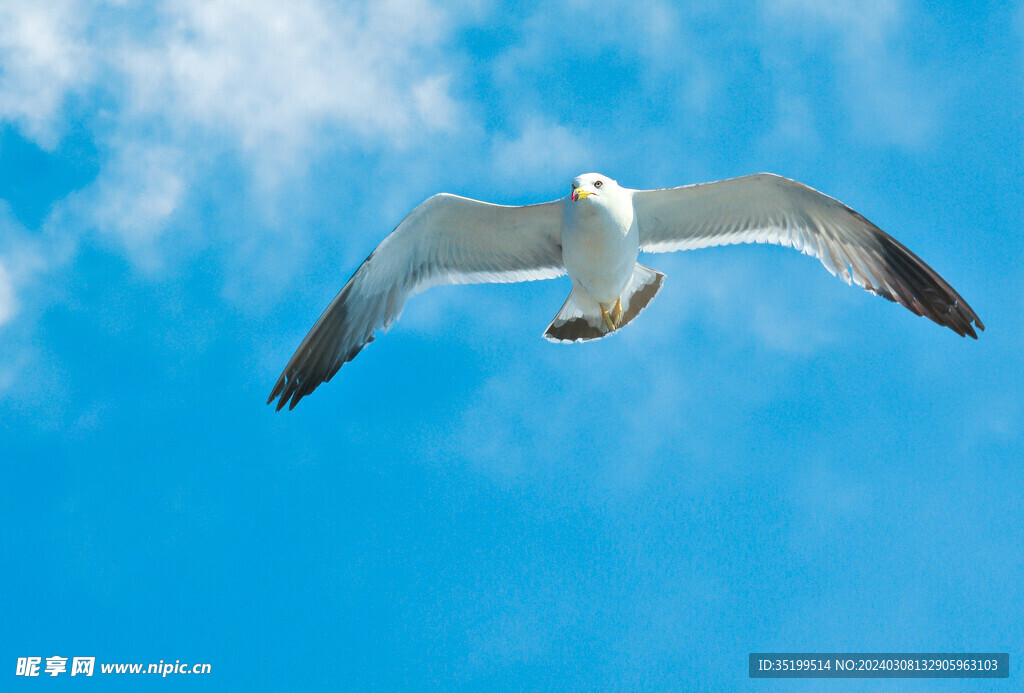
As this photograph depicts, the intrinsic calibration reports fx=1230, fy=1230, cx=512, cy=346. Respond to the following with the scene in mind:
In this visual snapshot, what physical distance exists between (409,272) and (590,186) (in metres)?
2.31

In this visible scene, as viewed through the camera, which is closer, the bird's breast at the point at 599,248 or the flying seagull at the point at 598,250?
the bird's breast at the point at 599,248

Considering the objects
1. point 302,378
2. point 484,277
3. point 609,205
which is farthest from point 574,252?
point 302,378

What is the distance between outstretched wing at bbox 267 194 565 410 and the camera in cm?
1225

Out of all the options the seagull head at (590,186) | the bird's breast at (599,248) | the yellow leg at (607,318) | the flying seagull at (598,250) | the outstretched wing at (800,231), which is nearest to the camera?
the seagull head at (590,186)

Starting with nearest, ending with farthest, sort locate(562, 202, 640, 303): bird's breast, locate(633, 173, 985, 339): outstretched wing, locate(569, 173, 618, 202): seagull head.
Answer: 1. locate(569, 173, 618, 202): seagull head
2. locate(562, 202, 640, 303): bird's breast
3. locate(633, 173, 985, 339): outstretched wing

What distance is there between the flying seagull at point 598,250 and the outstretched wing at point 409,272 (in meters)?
0.01

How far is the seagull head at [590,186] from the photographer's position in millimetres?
11086

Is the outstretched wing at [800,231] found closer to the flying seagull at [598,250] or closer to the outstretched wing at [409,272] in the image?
the flying seagull at [598,250]

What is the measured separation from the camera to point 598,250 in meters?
11.4

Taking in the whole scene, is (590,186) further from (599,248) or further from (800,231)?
(800,231)

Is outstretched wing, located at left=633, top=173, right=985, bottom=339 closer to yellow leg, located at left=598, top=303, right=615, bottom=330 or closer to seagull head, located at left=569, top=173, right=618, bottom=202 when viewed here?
seagull head, located at left=569, top=173, right=618, bottom=202

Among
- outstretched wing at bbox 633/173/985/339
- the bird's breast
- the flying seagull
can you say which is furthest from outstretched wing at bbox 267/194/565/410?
outstretched wing at bbox 633/173/985/339

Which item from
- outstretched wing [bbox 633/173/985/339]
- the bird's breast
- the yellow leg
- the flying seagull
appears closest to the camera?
the bird's breast

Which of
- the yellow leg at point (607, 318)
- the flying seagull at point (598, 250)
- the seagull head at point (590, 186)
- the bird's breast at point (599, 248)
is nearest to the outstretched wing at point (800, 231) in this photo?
the flying seagull at point (598, 250)
